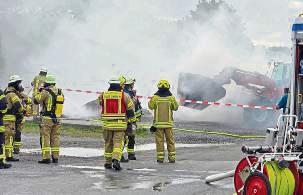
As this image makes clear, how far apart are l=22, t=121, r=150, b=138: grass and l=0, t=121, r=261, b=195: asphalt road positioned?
1458 millimetres

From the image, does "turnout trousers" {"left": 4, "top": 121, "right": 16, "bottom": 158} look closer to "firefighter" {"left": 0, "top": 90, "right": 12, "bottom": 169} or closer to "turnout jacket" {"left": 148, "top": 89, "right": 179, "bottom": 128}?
Result: "firefighter" {"left": 0, "top": 90, "right": 12, "bottom": 169}

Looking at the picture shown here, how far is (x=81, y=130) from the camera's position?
811 inches

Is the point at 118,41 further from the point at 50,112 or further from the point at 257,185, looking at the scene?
the point at 257,185

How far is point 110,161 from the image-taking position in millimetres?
13625

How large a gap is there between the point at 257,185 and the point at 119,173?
4.42 meters

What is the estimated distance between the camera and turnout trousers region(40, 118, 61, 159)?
1420 centimetres

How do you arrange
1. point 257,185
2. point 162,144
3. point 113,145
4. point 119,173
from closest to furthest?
point 257,185
point 119,173
point 113,145
point 162,144

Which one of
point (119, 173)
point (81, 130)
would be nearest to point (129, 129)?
point (119, 173)

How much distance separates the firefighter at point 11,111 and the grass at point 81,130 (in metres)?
5.05

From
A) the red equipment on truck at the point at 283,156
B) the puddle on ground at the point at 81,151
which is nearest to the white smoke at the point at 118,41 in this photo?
the puddle on ground at the point at 81,151

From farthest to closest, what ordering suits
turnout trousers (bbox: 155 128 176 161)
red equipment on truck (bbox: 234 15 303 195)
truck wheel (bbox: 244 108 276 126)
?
truck wheel (bbox: 244 108 276 126) → turnout trousers (bbox: 155 128 176 161) → red equipment on truck (bbox: 234 15 303 195)

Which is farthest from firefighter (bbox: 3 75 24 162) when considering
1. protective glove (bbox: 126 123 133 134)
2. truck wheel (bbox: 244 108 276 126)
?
truck wheel (bbox: 244 108 276 126)

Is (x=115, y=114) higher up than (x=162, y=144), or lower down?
higher up

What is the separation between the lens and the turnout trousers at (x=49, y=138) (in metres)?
14.2
